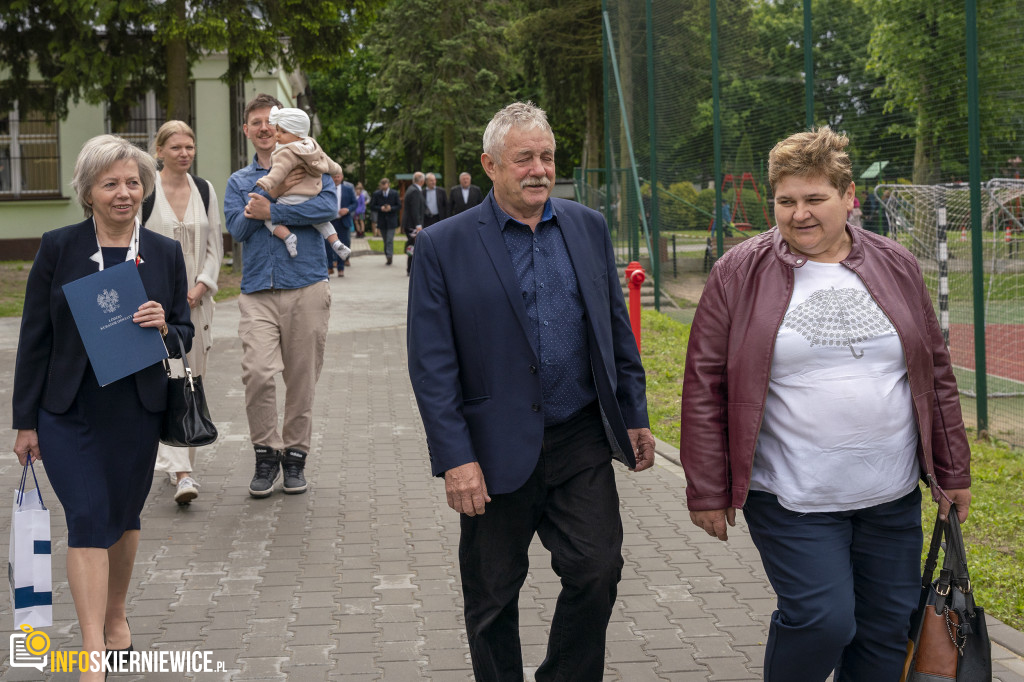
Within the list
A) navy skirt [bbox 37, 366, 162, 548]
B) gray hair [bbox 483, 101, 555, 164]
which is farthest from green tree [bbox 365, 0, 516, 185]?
gray hair [bbox 483, 101, 555, 164]

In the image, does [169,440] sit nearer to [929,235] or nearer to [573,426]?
[573,426]

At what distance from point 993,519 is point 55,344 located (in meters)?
4.75

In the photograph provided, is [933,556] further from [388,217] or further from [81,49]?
[388,217]

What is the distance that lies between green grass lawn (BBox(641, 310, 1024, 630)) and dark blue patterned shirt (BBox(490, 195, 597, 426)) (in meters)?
2.30

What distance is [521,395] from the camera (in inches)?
139

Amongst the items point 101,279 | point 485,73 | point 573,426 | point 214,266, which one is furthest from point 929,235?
point 485,73

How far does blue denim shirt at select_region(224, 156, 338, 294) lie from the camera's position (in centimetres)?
654

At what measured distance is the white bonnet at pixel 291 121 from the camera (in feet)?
21.8

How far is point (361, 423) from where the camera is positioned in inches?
363

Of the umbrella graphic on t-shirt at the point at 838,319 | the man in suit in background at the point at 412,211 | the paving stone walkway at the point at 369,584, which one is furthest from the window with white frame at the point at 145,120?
the umbrella graphic on t-shirt at the point at 838,319

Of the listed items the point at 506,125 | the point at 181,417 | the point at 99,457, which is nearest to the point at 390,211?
the point at 181,417

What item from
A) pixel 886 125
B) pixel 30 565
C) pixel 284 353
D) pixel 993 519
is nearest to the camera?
pixel 30 565

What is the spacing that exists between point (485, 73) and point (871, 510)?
4402 centimetres

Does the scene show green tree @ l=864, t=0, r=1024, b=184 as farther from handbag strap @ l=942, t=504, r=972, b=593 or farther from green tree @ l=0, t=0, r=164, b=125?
green tree @ l=0, t=0, r=164, b=125
